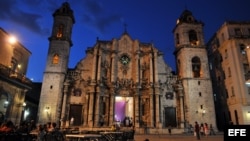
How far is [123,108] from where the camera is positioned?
32.7 metres

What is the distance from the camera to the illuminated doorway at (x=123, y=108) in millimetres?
31378

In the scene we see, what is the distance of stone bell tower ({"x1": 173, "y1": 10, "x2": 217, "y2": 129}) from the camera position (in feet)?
97.6

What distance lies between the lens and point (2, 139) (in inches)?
395

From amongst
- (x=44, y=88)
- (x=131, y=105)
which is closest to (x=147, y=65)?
(x=131, y=105)

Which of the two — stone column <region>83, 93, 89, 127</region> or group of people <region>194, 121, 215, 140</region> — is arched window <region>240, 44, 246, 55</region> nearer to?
group of people <region>194, 121, 215, 140</region>

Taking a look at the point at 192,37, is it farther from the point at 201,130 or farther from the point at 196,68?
the point at 201,130

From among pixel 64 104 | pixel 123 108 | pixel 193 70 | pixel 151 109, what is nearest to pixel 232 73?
pixel 193 70

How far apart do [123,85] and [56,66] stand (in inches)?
414

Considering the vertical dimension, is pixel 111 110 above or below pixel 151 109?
below

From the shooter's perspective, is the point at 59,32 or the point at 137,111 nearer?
the point at 137,111

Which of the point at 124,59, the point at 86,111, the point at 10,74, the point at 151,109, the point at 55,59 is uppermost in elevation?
the point at 124,59

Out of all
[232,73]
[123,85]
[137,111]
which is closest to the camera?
[137,111]

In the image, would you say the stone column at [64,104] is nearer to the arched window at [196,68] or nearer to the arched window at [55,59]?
the arched window at [55,59]

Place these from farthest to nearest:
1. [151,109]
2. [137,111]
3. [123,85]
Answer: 1. [123,85]
2. [151,109]
3. [137,111]
